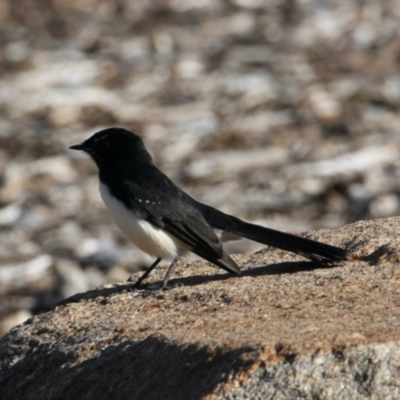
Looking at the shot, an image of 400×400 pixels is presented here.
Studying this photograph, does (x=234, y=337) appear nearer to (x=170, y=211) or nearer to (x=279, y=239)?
(x=279, y=239)

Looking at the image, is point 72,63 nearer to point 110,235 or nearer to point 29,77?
point 29,77

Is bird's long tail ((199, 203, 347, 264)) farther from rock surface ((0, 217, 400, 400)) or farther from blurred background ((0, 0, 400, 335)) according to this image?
blurred background ((0, 0, 400, 335))

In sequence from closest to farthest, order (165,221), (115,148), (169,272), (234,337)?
(234,337), (169,272), (165,221), (115,148)

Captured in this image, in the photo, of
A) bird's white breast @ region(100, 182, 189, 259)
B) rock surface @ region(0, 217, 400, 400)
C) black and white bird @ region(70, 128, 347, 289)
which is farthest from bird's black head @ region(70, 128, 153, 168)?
rock surface @ region(0, 217, 400, 400)

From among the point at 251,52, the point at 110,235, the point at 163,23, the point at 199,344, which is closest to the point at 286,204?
the point at 110,235

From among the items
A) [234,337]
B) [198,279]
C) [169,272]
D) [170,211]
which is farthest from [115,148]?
[234,337]

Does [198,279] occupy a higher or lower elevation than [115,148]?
lower

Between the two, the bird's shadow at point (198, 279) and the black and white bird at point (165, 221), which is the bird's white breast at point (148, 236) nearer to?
the black and white bird at point (165, 221)
